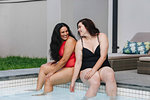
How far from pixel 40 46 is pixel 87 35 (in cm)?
928

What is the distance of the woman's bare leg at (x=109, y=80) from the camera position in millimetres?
4566

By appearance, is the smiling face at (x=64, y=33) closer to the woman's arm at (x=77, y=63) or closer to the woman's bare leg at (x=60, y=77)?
the woman's arm at (x=77, y=63)

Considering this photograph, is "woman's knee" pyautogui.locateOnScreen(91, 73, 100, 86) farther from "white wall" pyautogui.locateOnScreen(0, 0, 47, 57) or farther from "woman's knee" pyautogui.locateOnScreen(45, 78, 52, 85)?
"white wall" pyautogui.locateOnScreen(0, 0, 47, 57)

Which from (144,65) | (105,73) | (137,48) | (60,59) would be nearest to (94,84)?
(105,73)

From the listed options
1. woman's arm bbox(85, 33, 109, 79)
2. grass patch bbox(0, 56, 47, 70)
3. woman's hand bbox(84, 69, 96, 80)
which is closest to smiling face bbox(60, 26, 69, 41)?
woman's arm bbox(85, 33, 109, 79)

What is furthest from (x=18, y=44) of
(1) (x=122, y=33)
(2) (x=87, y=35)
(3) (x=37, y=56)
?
(2) (x=87, y=35)

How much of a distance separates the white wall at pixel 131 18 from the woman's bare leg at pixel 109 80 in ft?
14.6

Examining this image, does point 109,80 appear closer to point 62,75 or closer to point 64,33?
point 62,75

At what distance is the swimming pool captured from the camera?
4.91m

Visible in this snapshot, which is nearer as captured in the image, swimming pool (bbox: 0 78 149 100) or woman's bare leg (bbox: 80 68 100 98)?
woman's bare leg (bbox: 80 68 100 98)

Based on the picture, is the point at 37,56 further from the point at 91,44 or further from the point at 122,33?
the point at 91,44

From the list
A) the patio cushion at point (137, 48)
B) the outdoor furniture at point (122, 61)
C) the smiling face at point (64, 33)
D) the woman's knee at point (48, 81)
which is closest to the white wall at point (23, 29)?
the patio cushion at point (137, 48)

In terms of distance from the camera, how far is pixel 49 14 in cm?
807

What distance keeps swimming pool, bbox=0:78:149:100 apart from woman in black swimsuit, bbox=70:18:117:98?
30 centimetres
